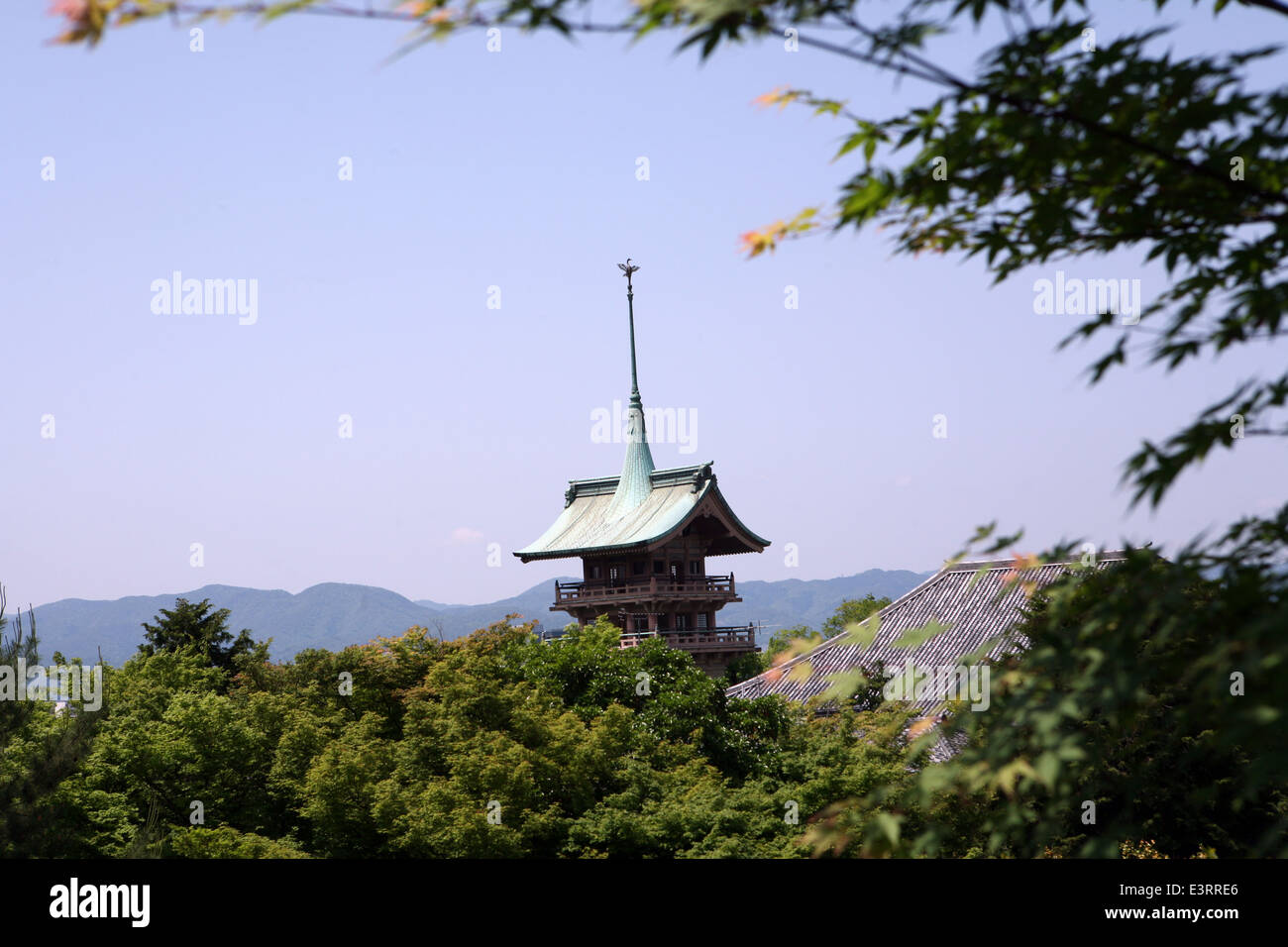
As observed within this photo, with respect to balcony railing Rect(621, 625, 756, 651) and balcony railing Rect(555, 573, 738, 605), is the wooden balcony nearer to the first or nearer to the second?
balcony railing Rect(555, 573, 738, 605)

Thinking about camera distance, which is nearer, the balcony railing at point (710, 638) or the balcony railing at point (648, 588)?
the balcony railing at point (710, 638)

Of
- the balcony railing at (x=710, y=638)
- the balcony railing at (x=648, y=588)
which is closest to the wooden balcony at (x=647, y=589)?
the balcony railing at (x=648, y=588)

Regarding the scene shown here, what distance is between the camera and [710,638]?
3216 cm

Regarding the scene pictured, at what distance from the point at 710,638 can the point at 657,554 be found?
9.40ft

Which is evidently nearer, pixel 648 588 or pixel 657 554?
pixel 648 588

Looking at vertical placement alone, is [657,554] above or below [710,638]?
above

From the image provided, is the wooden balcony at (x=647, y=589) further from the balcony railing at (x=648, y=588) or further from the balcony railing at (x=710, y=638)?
the balcony railing at (x=710, y=638)

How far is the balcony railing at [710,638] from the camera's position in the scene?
103ft

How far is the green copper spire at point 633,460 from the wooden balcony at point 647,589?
2.61 metres

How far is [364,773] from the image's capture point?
14945mm

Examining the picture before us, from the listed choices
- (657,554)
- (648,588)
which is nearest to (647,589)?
(648,588)

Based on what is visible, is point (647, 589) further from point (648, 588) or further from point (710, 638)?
point (710, 638)
